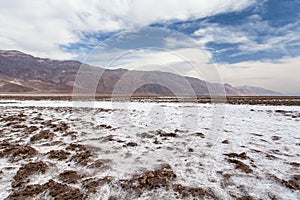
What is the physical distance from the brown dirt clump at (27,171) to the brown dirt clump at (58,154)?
691 millimetres

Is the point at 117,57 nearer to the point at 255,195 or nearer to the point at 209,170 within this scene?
the point at 209,170

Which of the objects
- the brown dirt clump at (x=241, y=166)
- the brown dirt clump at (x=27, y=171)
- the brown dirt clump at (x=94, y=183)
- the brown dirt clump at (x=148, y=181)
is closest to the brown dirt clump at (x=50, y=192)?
the brown dirt clump at (x=94, y=183)

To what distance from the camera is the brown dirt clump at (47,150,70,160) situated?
6.82m

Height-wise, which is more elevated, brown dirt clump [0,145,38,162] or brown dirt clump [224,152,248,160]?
brown dirt clump [224,152,248,160]

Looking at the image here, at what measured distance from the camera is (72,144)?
27.4 ft

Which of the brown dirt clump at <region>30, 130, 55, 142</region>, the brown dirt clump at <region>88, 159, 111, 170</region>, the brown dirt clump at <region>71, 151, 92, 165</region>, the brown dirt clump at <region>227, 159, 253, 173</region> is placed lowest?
the brown dirt clump at <region>88, 159, 111, 170</region>

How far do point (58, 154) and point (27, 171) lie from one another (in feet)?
4.78

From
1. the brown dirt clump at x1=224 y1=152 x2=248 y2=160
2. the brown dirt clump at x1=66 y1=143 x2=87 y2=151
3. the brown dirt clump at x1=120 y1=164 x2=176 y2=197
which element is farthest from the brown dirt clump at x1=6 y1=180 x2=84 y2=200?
the brown dirt clump at x1=224 y1=152 x2=248 y2=160

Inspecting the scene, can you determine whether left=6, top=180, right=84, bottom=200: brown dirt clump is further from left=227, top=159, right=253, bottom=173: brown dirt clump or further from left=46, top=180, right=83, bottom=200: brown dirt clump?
left=227, top=159, right=253, bottom=173: brown dirt clump

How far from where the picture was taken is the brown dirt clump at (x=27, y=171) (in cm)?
507

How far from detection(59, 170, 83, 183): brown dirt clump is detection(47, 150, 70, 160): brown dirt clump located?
4.36ft

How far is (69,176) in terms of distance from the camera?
213 inches

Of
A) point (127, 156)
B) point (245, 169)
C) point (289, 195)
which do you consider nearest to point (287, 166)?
point (245, 169)

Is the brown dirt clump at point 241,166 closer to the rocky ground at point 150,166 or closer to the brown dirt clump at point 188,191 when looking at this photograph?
the rocky ground at point 150,166
